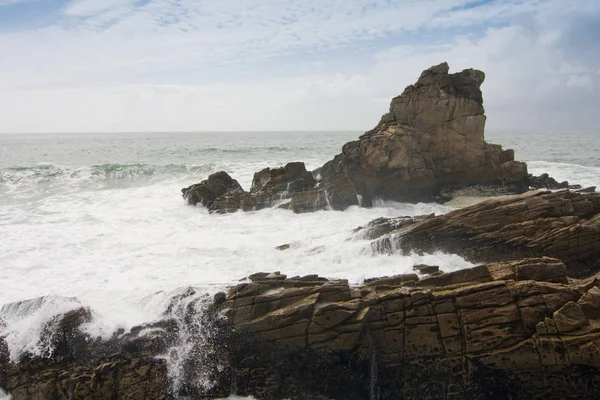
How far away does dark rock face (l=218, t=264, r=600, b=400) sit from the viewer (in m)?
9.38

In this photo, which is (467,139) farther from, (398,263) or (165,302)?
(165,302)

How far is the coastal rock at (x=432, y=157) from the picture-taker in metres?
25.3

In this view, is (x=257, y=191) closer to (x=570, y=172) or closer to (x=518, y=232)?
(x=518, y=232)

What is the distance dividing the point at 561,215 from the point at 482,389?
7883 mm

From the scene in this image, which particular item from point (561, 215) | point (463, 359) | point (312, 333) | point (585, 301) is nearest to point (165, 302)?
point (312, 333)

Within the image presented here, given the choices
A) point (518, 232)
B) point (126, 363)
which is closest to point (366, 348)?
point (126, 363)

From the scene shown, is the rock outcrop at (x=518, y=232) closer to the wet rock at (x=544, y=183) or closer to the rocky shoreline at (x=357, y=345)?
the rocky shoreline at (x=357, y=345)

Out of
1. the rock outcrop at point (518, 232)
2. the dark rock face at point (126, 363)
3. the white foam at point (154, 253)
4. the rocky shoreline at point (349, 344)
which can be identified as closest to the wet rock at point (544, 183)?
the white foam at point (154, 253)

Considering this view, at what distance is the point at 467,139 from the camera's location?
84.4 ft

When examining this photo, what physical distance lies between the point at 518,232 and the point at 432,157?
12.1 m

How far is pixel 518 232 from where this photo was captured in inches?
573

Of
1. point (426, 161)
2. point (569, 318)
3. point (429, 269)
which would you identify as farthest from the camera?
point (426, 161)

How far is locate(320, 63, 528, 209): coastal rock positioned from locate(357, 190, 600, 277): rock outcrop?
28.6 feet

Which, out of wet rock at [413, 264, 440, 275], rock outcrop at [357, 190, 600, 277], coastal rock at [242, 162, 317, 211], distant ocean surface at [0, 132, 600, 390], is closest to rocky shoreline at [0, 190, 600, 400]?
distant ocean surface at [0, 132, 600, 390]
